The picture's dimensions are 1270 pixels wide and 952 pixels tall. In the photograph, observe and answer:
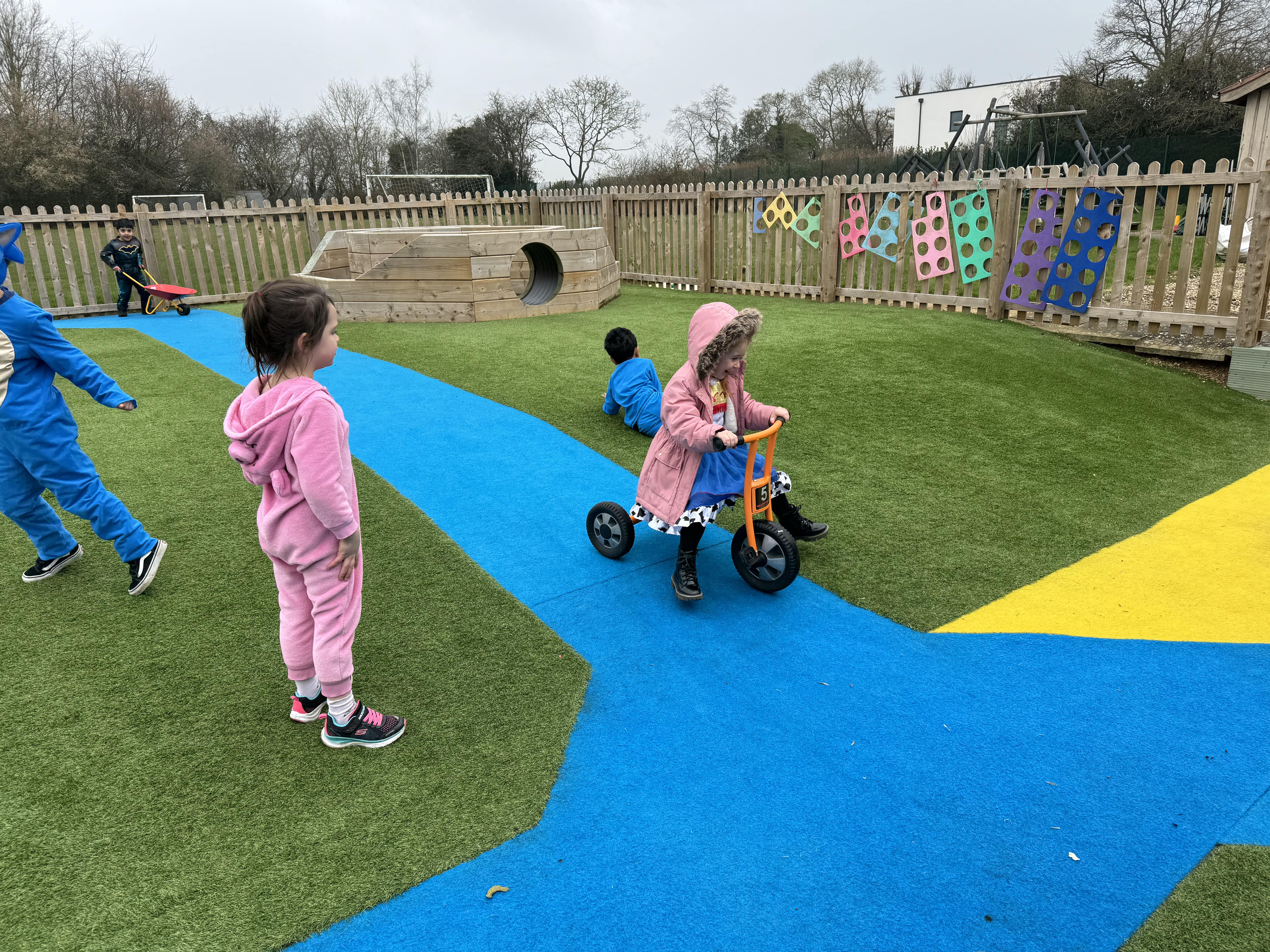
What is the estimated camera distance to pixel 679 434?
11.8 feet

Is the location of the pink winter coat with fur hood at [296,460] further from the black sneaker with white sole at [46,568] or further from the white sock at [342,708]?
the black sneaker with white sole at [46,568]

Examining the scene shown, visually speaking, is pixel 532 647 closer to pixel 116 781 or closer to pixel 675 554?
pixel 675 554

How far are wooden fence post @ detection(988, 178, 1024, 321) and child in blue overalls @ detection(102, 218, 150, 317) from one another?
41.0 feet

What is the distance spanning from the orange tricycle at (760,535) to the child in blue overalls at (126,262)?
1168 cm

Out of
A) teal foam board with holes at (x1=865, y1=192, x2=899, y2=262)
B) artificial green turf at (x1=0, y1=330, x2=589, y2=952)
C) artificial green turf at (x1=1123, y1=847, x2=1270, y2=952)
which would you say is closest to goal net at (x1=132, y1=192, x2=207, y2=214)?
teal foam board with holes at (x1=865, y1=192, x2=899, y2=262)

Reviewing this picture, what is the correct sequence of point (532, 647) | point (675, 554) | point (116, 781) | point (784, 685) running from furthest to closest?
point (675, 554)
point (532, 647)
point (784, 685)
point (116, 781)

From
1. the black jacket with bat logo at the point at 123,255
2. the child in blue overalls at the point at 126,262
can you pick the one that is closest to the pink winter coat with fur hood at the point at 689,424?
the child in blue overalls at the point at 126,262

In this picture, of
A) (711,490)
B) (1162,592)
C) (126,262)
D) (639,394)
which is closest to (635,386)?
(639,394)

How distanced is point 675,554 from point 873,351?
15.9ft

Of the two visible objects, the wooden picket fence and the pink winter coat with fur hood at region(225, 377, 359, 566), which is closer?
the pink winter coat with fur hood at region(225, 377, 359, 566)

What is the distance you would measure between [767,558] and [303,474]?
2.33 m

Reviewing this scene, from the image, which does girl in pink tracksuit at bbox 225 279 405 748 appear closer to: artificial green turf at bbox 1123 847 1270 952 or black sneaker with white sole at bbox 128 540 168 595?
black sneaker with white sole at bbox 128 540 168 595

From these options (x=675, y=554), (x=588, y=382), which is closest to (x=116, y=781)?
(x=675, y=554)

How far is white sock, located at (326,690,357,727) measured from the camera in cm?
276
